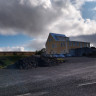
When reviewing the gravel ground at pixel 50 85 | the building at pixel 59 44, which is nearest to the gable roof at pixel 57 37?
the building at pixel 59 44

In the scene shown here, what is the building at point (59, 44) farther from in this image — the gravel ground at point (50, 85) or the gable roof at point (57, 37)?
the gravel ground at point (50, 85)

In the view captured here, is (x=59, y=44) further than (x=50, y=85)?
Yes

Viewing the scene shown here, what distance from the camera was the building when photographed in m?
48.7

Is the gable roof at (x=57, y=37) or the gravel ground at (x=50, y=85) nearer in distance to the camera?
the gravel ground at (x=50, y=85)

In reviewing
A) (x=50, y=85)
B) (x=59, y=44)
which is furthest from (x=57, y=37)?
(x=50, y=85)

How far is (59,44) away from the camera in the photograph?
160ft

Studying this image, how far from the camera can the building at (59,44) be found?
48.7 metres

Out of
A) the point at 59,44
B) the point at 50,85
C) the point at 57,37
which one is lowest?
the point at 50,85

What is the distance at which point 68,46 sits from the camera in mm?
49188

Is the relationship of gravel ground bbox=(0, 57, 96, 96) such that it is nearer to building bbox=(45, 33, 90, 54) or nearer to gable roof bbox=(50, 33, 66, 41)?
building bbox=(45, 33, 90, 54)

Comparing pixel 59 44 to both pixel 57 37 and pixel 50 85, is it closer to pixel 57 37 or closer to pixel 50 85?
pixel 57 37

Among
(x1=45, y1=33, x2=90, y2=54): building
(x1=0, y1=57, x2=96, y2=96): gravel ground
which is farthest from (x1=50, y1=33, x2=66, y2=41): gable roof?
(x1=0, y1=57, x2=96, y2=96): gravel ground

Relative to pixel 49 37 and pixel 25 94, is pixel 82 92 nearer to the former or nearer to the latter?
pixel 25 94

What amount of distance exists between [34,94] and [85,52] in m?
41.4
